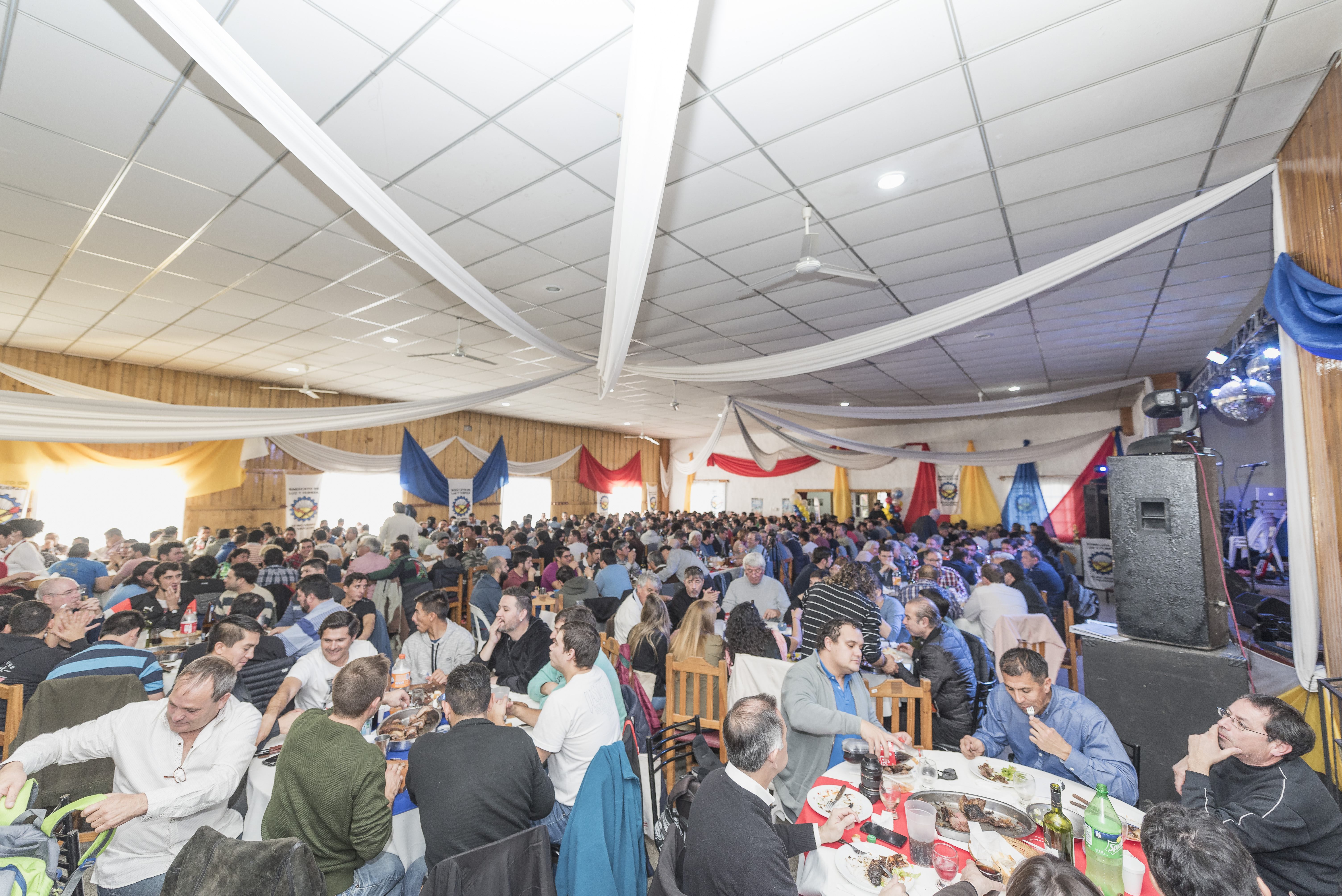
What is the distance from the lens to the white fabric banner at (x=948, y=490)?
12.3m

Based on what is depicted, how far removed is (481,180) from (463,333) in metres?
3.29

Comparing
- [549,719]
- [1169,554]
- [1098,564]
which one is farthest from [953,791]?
[1098,564]

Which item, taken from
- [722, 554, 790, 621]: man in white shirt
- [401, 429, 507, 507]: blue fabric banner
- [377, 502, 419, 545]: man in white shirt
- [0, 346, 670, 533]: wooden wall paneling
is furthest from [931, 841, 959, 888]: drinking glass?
[401, 429, 507, 507]: blue fabric banner

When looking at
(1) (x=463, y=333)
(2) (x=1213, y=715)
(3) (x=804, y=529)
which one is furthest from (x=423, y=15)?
(3) (x=804, y=529)

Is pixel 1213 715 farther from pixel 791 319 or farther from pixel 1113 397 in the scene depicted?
pixel 1113 397

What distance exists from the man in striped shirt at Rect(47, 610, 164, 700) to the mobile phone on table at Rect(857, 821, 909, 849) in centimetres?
300

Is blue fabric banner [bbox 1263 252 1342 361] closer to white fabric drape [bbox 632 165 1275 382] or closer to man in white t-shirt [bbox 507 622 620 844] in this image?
white fabric drape [bbox 632 165 1275 382]

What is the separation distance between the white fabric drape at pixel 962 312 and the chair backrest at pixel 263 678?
11.1ft

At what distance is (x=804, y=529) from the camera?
416 inches

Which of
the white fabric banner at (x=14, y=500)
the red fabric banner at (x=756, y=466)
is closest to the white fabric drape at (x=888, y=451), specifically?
the red fabric banner at (x=756, y=466)

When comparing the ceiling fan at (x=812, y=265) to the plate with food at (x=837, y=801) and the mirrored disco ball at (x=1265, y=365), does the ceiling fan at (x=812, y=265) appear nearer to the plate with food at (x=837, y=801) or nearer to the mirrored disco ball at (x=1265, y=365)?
the plate with food at (x=837, y=801)

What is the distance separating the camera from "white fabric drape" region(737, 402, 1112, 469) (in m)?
7.27

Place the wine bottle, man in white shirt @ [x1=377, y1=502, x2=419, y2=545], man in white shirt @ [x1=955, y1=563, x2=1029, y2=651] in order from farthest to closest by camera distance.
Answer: man in white shirt @ [x1=377, y1=502, x2=419, y2=545], man in white shirt @ [x1=955, y1=563, x2=1029, y2=651], the wine bottle

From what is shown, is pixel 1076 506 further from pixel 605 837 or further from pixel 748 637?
pixel 605 837
